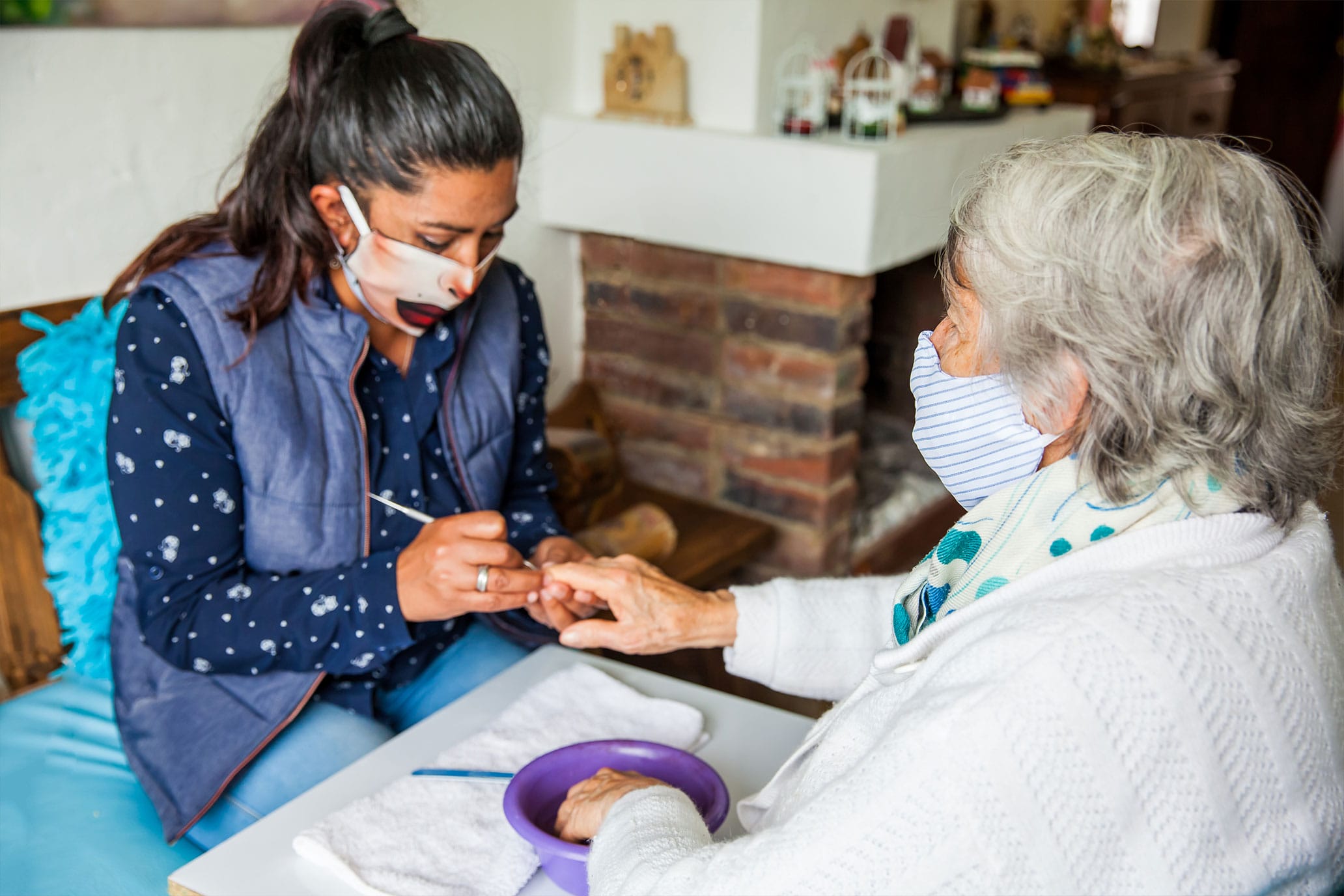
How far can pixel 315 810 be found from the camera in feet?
3.64

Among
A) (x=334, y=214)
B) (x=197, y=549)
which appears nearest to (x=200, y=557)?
(x=197, y=549)

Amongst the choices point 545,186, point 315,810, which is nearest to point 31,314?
point 315,810

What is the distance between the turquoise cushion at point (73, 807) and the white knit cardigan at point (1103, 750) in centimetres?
70

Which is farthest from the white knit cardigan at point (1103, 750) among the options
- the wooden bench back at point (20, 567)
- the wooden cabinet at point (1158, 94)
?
the wooden cabinet at point (1158, 94)

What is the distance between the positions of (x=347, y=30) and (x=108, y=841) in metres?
1.03

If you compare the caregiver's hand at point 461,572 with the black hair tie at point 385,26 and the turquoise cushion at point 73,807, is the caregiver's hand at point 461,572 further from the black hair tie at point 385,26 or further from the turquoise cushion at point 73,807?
the black hair tie at point 385,26

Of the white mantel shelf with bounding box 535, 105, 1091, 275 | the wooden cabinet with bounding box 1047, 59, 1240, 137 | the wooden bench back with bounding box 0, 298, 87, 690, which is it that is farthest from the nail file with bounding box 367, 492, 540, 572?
the wooden cabinet with bounding box 1047, 59, 1240, 137

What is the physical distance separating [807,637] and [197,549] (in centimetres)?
73

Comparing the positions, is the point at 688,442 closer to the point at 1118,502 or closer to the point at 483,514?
the point at 483,514

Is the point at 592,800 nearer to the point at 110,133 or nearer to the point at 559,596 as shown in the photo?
the point at 559,596

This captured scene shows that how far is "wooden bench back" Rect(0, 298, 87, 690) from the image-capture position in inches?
65.9

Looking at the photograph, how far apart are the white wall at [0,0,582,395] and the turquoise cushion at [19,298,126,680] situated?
16 cm

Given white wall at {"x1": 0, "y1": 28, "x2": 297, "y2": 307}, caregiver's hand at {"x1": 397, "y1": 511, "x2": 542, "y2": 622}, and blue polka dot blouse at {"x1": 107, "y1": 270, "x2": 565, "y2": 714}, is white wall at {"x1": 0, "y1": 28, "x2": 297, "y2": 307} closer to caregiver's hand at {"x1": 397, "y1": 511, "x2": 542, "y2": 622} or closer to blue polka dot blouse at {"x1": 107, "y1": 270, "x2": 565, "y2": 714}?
blue polka dot blouse at {"x1": 107, "y1": 270, "x2": 565, "y2": 714}

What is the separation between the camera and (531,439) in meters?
1.85
